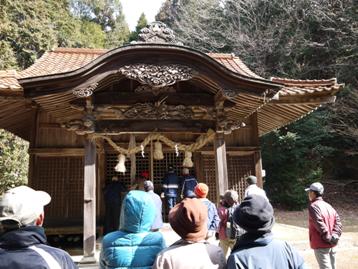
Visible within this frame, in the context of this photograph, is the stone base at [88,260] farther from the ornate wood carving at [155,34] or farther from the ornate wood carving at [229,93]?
the ornate wood carving at [155,34]

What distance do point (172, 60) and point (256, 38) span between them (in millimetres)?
16827

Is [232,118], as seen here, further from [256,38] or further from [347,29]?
[256,38]

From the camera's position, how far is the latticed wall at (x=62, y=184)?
8.20 meters

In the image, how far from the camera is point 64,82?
18.4ft

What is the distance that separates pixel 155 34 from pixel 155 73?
0.85m

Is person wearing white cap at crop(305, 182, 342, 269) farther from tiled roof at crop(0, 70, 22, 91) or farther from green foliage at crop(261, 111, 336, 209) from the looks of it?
green foliage at crop(261, 111, 336, 209)

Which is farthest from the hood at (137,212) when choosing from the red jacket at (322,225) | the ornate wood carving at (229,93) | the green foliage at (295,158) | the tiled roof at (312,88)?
the green foliage at (295,158)

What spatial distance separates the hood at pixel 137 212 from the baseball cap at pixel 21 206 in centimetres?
59

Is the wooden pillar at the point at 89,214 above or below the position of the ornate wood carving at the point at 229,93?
below

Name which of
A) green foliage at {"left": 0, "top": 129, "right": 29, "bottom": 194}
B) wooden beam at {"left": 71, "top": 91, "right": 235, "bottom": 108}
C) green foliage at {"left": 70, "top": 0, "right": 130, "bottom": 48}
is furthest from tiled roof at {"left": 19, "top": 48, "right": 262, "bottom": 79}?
green foliage at {"left": 70, "top": 0, "right": 130, "bottom": 48}

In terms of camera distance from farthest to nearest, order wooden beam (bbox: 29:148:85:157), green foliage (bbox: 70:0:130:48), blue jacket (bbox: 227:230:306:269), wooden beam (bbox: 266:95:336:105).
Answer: green foliage (bbox: 70:0:130:48), wooden beam (bbox: 29:148:85:157), wooden beam (bbox: 266:95:336:105), blue jacket (bbox: 227:230:306:269)

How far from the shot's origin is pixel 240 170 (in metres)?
8.88

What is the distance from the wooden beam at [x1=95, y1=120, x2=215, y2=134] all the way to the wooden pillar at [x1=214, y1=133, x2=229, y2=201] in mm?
369

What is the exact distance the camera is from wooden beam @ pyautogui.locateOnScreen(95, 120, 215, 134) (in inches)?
266
